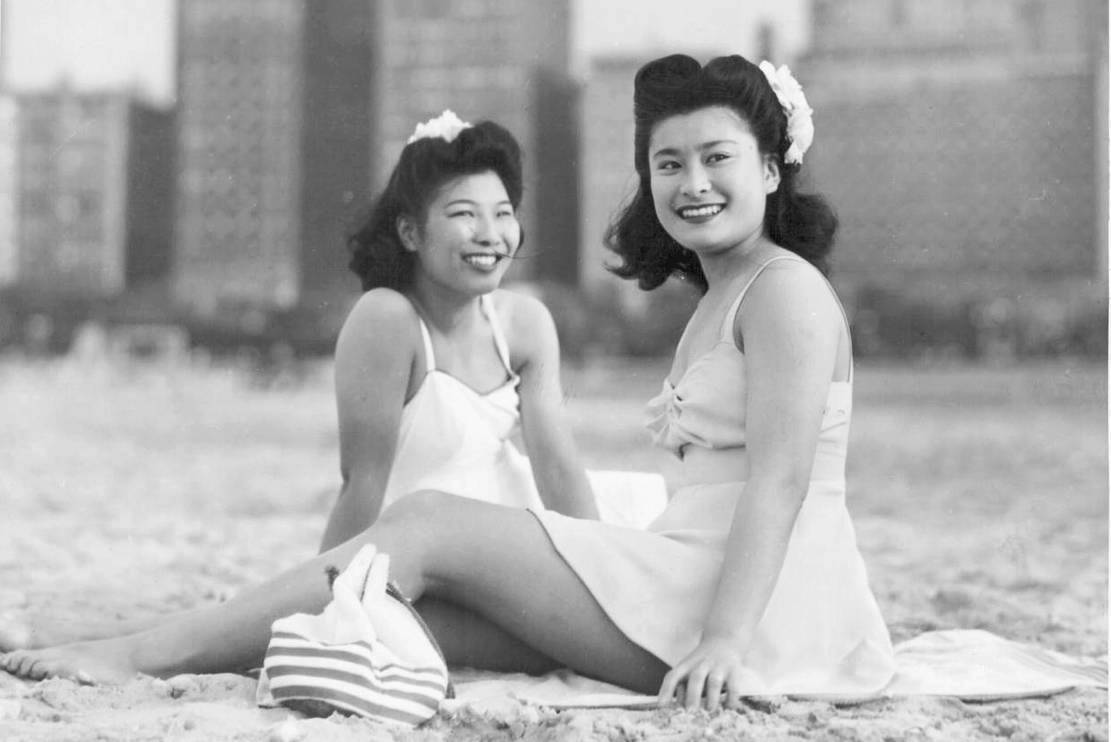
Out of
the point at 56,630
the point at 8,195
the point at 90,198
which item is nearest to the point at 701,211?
the point at 56,630

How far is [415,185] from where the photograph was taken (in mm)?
3402

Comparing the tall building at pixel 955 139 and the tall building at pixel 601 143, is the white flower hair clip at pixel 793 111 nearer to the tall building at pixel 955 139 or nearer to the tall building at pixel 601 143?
the tall building at pixel 601 143

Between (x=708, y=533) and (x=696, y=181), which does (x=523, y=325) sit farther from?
(x=708, y=533)

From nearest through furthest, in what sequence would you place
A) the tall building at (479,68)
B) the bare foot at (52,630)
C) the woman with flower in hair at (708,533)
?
the woman with flower in hair at (708,533)
the bare foot at (52,630)
the tall building at (479,68)

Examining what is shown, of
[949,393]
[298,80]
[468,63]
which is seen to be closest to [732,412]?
[949,393]

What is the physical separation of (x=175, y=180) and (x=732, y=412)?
6256cm

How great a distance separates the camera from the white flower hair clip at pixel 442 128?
134 inches

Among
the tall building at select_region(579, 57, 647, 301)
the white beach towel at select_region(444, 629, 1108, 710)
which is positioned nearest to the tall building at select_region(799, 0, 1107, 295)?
the tall building at select_region(579, 57, 647, 301)

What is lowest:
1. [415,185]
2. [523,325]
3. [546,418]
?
[546,418]

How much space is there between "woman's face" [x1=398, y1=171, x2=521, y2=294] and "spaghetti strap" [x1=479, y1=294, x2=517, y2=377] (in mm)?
101

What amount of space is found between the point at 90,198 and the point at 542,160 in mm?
17826

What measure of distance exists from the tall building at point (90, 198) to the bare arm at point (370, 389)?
37.7 m

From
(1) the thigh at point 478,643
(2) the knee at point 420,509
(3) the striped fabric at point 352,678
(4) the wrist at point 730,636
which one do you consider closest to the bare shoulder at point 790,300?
(4) the wrist at point 730,636

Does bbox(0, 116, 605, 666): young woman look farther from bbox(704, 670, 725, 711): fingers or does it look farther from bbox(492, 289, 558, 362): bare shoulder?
bbox(704, 670, 725, 711): fingers
